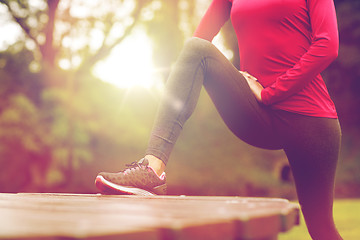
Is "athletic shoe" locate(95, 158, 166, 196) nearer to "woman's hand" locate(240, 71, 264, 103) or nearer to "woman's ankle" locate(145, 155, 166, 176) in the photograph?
"woman's ankle" locate(145, 155, 166, 176)

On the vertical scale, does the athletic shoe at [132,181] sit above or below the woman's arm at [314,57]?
below

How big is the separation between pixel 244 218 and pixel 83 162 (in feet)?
32.6

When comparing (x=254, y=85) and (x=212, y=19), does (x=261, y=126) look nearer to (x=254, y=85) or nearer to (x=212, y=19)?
(x=254, y=85)

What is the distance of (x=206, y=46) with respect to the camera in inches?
73.4

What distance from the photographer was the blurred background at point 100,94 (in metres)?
9.47

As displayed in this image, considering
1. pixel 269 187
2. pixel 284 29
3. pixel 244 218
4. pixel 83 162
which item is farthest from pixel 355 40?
pixel 244 218

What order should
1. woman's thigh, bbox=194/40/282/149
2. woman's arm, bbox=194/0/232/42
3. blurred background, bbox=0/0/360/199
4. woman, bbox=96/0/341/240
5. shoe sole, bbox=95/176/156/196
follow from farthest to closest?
blurred background, bbox=0/0/360/199 → woman's arm, bbox=194/0/232/42 → woman's thigh, bbox=194/40/282/149 → woman, bbox=96/0/341/240 → shoe sole, bbox=95/176/156/196

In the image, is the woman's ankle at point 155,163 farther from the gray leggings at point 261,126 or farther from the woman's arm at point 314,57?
the woman's arm at point 314,57

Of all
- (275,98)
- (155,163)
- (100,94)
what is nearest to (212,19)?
(275,98)

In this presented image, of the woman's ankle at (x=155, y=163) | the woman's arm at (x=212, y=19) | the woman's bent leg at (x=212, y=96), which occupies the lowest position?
the woman's ankle at (x=155, y=163)

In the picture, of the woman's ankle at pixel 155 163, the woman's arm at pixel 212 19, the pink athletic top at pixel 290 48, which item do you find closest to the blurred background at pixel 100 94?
the woman's arm at pixel 212 19

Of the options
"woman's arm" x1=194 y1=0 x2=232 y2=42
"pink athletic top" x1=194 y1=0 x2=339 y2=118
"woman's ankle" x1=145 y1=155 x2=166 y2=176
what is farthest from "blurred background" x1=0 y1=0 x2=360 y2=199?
"woman's ankle" x1=145 y1=155 x2=166 y2=176

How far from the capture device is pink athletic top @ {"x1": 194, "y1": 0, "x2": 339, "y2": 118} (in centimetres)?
183

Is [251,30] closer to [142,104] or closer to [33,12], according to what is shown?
[33,12]
